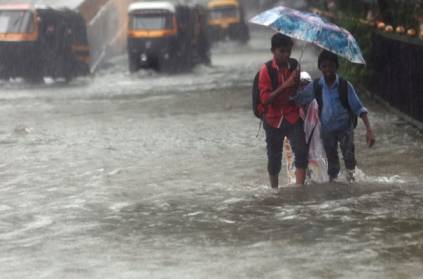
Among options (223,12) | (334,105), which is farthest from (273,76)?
(223,12)

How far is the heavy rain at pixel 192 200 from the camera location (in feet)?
28.0

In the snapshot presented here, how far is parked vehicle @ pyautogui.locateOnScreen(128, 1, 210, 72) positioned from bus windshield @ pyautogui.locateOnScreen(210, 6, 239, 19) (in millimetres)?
25377

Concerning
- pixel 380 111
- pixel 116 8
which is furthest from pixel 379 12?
pixel 116 8

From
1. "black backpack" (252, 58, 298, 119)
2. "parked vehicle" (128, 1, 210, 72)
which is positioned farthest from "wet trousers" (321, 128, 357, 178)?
"parked vehicle" (128, 1, 210, 72)

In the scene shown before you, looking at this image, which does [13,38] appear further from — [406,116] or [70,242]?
[70,242]

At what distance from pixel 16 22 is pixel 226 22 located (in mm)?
32345

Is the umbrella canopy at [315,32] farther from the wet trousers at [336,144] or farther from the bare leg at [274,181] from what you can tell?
the bare leg at [274,181]

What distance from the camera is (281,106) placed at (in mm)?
11133

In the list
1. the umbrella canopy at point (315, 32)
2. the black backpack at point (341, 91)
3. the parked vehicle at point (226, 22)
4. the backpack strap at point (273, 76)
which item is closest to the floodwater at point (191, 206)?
the black backpack at point (341, 91)

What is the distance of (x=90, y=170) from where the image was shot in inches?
563

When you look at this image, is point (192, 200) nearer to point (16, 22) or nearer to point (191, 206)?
point (191, 206)

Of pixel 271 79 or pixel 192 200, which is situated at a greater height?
pixel 271 79

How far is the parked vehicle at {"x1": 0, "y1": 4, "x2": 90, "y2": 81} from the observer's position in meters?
34.2

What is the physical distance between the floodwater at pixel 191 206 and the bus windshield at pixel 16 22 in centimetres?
1389
